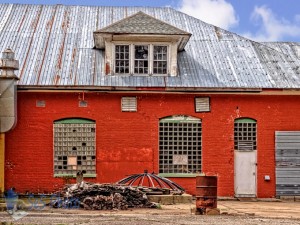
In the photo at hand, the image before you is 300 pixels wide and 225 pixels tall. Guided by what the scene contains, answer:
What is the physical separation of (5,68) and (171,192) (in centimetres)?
761

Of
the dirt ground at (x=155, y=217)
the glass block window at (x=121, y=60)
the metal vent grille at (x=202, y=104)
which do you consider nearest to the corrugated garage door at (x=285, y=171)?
the metal vent grille at (x=202, y=104)

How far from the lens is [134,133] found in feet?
80.2

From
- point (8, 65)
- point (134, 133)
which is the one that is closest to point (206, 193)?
point (134, 133)

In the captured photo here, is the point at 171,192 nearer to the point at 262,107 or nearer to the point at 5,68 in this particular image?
the point at 262,107

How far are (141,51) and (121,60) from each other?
2.78 feet

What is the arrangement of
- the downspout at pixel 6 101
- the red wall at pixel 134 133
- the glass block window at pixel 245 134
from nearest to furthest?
the downspout at pixel 6 101
the red wall at pixel 134 133
the glass block window at pixel 245 134

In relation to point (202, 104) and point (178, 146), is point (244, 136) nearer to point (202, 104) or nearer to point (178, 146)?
point (202, 104)

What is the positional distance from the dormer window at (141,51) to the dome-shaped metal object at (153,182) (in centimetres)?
418

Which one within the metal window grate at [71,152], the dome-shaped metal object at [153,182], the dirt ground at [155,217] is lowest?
the dirt ground at [155,217]

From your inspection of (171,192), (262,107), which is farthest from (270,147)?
(171,192)

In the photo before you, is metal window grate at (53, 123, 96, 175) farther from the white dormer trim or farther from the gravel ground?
the gravel ground

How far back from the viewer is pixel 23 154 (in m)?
24.1

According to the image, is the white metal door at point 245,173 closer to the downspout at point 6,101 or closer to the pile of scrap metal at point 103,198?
the pile of scrap metal at point 103,198

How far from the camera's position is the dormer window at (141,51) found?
2478 centimetres
